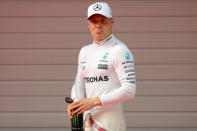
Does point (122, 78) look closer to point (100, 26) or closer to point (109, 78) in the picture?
point (109, 78)

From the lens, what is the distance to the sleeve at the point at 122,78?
6.96 feet

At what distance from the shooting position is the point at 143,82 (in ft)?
17.3

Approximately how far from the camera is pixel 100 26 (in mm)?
2219

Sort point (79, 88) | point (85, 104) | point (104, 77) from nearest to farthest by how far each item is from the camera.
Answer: point (85, 104) < point (104, 77) < point (79, 88)

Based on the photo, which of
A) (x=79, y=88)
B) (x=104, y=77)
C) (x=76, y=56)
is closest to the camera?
(x=104, y=77)

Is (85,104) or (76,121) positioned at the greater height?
(85,104)

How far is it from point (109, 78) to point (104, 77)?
0.03 meters

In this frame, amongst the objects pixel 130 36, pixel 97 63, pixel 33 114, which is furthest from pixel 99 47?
pixel 33 114

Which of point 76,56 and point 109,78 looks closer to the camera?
point 109,78

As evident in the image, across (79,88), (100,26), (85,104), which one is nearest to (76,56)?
(79,88)

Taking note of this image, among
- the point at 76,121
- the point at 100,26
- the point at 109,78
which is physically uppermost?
the point at 100,26

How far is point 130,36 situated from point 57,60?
118cm

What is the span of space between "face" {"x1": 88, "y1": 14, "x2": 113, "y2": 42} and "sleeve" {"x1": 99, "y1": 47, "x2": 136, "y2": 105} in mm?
166

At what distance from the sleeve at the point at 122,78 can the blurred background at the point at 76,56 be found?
311 cm
